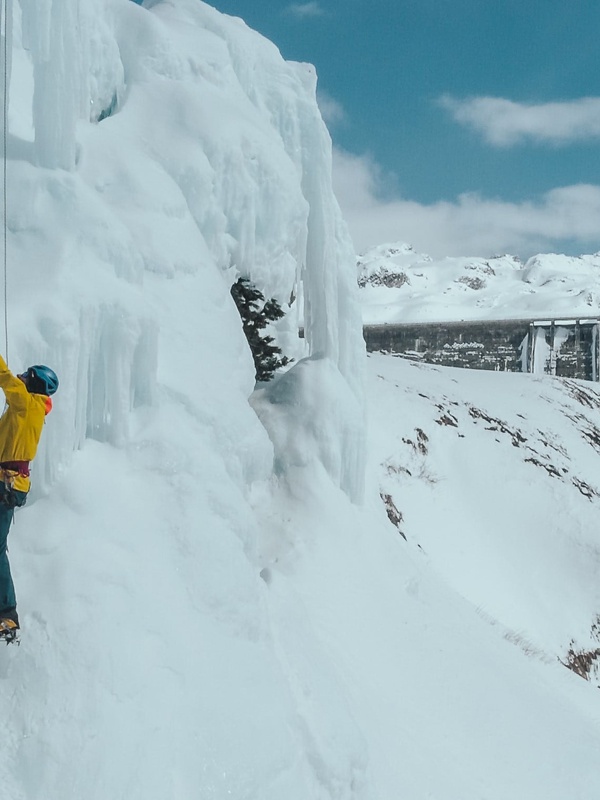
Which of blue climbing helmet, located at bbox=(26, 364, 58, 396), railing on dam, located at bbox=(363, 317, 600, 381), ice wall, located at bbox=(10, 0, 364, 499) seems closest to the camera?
blue climbing helmet, located at bbox=(26, 364, 58, 396)

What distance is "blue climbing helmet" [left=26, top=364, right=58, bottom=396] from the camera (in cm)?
434

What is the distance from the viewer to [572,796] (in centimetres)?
659

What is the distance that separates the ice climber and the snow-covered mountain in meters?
82.2

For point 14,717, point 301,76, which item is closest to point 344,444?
point 301,76

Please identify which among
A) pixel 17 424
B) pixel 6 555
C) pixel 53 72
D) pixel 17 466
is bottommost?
pixel 6 555

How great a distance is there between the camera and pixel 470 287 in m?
124

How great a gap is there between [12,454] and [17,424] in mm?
175

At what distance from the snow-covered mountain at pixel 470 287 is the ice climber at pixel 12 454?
270 feet

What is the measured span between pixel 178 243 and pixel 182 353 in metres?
1.27

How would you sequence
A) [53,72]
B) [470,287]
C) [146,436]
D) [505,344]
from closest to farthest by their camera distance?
[146,436]
[53,72]
[505,344]
[470,287]

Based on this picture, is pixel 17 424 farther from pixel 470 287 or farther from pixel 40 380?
pixel 470 287

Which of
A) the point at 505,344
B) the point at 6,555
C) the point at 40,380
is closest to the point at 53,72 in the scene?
the point at 40,380

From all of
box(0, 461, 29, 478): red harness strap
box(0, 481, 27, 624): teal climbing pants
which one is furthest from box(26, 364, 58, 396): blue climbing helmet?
box(0, 481, 27, 624): teal climbing pants

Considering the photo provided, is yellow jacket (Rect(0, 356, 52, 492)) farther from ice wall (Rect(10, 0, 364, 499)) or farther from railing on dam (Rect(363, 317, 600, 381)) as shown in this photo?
railing on dam (Rect(363, 317, 600, 381))
